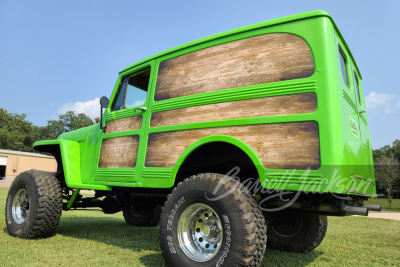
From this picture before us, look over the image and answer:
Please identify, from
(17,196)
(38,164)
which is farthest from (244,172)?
(38,164)

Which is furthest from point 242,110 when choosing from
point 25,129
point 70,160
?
point 25,129

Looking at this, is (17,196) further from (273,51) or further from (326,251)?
(326,251)

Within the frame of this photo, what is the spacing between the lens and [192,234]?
9.84ft

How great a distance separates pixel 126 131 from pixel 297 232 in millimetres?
2773

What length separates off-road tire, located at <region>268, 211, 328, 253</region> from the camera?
13.1 ft

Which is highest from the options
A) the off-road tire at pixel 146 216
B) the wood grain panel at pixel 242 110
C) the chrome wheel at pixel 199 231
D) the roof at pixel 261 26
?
the roof at pixel 261 26

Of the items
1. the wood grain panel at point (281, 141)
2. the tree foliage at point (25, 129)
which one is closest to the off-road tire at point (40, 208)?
the wood grain panel at point (281, 141)

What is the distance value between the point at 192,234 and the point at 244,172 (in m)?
1.04

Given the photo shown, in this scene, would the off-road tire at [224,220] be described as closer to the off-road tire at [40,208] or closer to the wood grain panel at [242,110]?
the wood grain panel at [242,110]

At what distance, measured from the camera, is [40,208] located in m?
4.37

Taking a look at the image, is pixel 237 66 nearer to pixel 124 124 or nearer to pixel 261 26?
pixel 261 26

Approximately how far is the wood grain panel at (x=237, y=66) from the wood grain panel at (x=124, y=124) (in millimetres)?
436

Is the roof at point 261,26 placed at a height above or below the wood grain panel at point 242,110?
above

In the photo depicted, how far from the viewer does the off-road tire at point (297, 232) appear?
3.98 m
